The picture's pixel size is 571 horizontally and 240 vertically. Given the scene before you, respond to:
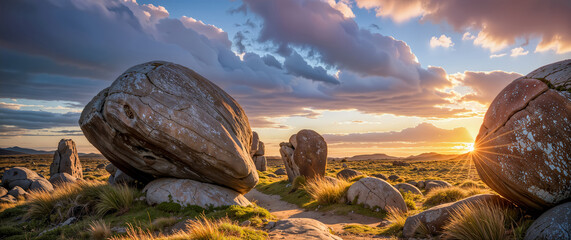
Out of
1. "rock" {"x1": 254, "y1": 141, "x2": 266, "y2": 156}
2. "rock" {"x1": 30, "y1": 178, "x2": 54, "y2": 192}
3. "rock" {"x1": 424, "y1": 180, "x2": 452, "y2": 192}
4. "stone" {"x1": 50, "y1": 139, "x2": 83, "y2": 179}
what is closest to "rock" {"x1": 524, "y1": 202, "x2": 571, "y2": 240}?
"rock" {"x1": 424, "y1": 180, "x2": 452, "y2": 192}

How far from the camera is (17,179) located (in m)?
21.9

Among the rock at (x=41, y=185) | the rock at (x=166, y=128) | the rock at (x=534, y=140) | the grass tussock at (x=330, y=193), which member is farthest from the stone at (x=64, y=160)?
the rock at (x=534, y=140)

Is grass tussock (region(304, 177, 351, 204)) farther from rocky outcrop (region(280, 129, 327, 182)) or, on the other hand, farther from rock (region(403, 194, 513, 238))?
rock (region(403, 194, 513, 238))

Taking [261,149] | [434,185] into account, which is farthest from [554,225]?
[261,149]

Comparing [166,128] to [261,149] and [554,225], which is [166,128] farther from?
[261,149]

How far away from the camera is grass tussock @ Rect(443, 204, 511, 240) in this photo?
6934mm

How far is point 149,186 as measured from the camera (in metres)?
12.4

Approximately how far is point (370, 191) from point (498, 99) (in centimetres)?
689

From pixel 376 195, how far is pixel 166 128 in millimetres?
9268

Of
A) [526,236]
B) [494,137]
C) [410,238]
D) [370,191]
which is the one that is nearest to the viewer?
[526,236]

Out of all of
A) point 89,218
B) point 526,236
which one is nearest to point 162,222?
point 89,218

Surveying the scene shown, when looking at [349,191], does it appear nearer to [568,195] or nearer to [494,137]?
[494,137]

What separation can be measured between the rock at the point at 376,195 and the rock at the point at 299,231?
5.49 meters

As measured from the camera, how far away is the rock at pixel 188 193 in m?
11.1
